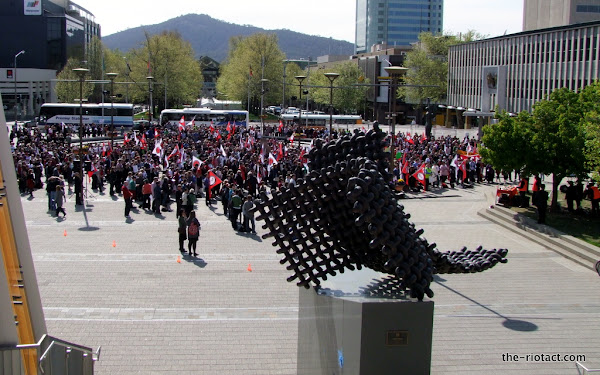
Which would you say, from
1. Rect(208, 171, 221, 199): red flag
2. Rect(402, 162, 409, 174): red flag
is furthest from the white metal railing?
Rect(402, 162, 409, 174): red flag

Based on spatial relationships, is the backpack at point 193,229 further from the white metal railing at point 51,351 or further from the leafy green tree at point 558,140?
the leafy green tree at point 558,140

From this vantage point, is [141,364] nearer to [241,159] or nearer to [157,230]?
[157,230]

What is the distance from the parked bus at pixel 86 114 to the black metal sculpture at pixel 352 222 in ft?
187

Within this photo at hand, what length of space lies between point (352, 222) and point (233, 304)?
5.82 metres

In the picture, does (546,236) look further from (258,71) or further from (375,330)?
(258,71)

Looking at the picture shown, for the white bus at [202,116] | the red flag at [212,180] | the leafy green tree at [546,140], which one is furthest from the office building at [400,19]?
the leafy green tree at [546,140]

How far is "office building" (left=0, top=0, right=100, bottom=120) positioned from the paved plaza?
243ft

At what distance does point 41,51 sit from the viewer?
297 ft

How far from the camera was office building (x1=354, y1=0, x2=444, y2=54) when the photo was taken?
176000 millimetres

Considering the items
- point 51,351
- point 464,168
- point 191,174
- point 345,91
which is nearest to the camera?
point 51,351

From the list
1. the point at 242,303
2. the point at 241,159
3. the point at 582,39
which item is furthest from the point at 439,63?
the point at 242,303

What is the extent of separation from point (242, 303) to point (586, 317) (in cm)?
680

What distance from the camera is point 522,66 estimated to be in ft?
194

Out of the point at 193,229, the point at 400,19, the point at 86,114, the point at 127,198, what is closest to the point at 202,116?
the point at 86,114
